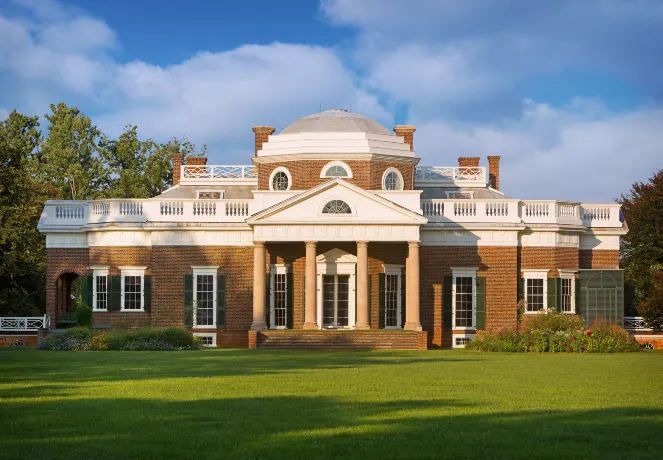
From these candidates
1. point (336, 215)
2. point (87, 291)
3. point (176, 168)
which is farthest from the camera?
point (176, 168)

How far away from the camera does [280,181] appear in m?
47.2

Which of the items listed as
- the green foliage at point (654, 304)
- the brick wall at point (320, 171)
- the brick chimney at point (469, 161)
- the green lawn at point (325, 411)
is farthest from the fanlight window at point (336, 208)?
the green lawn at point (325, 411)

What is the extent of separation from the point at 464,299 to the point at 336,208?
7.29 m

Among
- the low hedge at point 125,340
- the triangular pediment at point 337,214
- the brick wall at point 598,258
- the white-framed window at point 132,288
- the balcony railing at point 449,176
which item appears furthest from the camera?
the balcony railing at point 449,176

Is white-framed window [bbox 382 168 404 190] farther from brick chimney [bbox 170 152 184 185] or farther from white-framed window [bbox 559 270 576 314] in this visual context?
brick chimney [bbox 170 152 184 185]

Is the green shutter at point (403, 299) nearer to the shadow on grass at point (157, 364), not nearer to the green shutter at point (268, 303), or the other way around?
the green shutter at point (268, 303)

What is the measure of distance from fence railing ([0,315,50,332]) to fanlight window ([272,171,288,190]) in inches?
447

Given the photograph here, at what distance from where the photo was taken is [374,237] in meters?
42.6

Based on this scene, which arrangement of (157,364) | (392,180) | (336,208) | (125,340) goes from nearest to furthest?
(157,364) → (125,340) → (336,208) → (392,180)

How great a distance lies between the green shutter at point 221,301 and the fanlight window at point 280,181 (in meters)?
4.75

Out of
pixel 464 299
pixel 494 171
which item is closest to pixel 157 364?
pixel 464 299

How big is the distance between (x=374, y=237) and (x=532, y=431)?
28795 mm

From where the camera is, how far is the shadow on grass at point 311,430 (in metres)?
12.4

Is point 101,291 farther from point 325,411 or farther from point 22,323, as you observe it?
point 325,411
